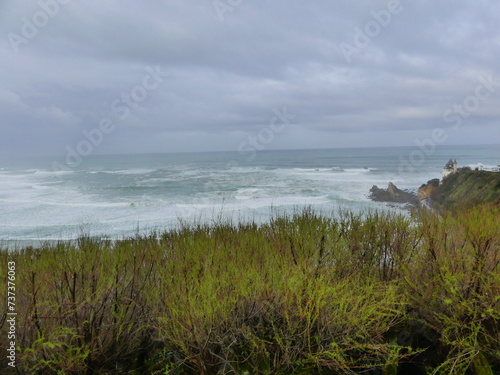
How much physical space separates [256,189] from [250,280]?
120ft

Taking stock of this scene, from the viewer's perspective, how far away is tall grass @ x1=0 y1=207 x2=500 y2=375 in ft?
14.6

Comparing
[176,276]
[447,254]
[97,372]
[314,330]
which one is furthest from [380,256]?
[97,372]

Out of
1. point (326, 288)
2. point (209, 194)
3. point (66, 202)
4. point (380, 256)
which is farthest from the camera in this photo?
point (209, 194)

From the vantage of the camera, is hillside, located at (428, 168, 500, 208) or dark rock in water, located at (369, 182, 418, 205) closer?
hillside, located at (428, 168, 500, 208)

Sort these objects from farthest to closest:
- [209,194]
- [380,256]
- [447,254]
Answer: [209,194]
[380,256]
[447,254]

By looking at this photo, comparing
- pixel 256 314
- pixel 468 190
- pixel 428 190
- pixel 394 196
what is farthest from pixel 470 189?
pixel 256 314

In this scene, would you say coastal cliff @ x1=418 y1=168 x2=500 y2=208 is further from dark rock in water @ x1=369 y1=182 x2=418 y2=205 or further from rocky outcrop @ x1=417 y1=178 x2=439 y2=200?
dark rock in water @ x1=369 y1=182 x2=418 y2=205

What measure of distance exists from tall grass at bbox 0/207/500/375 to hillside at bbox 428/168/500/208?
8.72 metres

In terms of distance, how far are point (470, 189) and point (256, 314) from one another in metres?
17.6

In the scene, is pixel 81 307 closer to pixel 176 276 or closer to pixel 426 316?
pixel 176 276

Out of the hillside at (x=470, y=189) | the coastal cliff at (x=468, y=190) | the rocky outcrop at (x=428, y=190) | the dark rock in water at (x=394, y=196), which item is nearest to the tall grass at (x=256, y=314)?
the coastal cliff at (x=468, y=190)

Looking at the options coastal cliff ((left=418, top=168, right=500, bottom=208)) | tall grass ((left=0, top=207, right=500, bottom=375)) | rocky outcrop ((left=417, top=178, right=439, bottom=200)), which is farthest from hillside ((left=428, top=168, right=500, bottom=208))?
tall grass ((left=0, top=207, right=500, bottom=375))

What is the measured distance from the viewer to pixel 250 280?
5156mm

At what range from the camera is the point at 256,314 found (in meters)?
4.77
